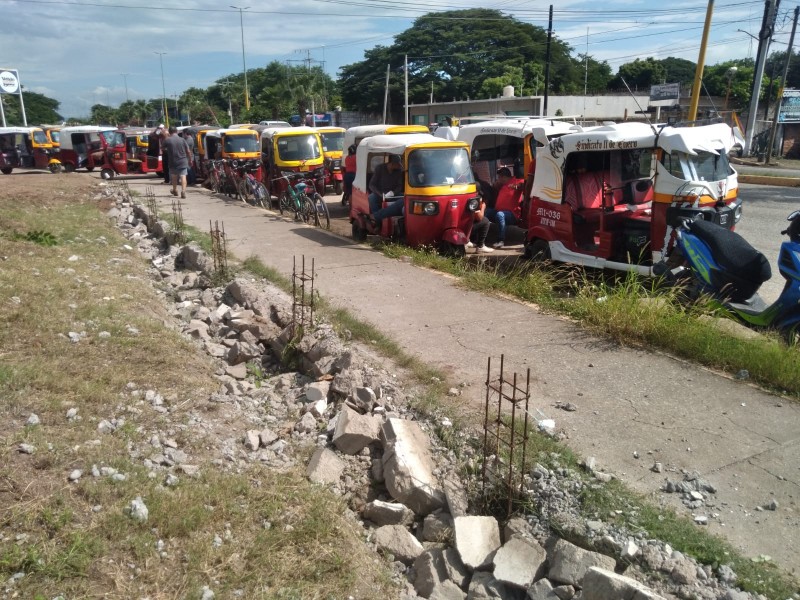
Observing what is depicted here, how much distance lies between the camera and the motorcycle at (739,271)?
19.3 ft

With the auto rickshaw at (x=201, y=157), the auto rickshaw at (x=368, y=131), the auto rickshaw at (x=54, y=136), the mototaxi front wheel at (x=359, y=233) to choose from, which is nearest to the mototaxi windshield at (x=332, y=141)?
the auto rickshaw at (x=368, y=131)

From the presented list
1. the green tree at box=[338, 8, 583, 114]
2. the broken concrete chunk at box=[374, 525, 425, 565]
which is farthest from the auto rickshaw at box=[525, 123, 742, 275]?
the green tree at box=[338, 8, 583, 114]

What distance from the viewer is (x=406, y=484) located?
3.92 meters

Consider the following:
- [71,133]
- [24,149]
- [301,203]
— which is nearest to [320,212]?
[301,203]

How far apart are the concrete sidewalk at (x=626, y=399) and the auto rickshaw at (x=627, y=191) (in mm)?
1818

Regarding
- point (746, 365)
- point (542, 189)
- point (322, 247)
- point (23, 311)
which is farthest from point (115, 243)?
point (746, 365)

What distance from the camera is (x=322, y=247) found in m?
11.0

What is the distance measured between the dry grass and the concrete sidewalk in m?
1.68

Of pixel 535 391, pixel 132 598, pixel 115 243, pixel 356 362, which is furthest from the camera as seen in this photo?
pixel 115 243

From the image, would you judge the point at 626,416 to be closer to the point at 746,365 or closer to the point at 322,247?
the point at 746,365

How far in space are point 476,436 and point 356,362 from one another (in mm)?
1559

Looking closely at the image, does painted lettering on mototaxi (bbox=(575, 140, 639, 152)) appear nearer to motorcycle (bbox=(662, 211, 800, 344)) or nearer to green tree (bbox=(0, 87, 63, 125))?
motorcycle (bbox=(662, 211, 800, 344))

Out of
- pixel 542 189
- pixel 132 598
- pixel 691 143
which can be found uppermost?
pixel 691 143

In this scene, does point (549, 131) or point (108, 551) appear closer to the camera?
point (108, 551)
